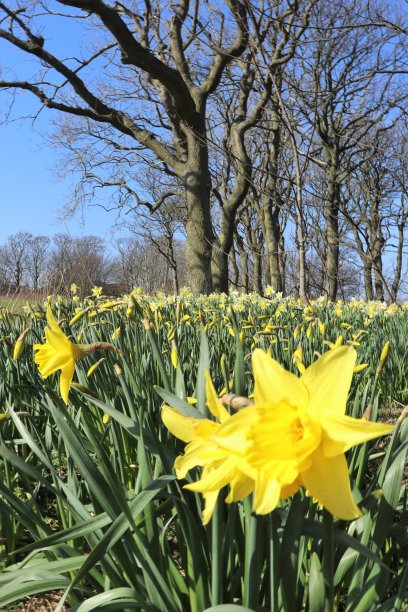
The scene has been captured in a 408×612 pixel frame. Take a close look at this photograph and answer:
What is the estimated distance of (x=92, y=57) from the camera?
1284 centimetres

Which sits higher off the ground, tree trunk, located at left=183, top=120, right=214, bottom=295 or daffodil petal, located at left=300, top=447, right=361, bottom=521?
tree trunk, located at left=183, top=120, right=214, bottom=295

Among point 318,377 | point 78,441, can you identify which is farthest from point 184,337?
point 318,377

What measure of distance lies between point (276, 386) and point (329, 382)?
0.19 feet

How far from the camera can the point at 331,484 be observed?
0.59 metres

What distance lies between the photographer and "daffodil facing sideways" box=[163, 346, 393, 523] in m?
0.57

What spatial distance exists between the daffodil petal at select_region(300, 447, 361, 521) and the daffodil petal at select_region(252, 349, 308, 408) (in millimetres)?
62

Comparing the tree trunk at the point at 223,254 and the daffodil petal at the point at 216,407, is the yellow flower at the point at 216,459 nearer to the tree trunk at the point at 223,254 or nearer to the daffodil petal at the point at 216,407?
the daffodil petal at the point at 216,407

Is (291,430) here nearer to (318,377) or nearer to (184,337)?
(318,377)

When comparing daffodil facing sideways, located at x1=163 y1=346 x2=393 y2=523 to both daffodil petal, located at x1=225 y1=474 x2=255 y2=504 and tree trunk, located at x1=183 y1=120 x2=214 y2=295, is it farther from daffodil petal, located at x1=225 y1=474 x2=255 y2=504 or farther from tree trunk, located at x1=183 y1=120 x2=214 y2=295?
tree trunk, located at x1=183 y1=120 x2=214 y2=295

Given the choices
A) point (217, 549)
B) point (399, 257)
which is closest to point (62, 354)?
point (217, 549)

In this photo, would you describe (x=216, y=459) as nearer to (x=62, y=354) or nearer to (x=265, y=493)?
(x=265, y=493)

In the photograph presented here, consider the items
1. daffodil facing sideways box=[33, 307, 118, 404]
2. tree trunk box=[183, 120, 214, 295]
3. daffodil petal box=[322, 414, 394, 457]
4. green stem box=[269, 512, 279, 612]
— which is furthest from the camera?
tree trunk box=[183, 120, 214, 295]

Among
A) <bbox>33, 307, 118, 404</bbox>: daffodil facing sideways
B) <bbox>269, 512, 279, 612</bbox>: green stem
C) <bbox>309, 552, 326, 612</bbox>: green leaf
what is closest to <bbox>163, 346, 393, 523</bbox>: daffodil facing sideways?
<bbox>269, 512, 279, 612</bbox>: green stem

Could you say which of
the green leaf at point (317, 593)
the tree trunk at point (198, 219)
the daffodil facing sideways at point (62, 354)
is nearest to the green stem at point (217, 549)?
the green leaf at point (317, 593)
